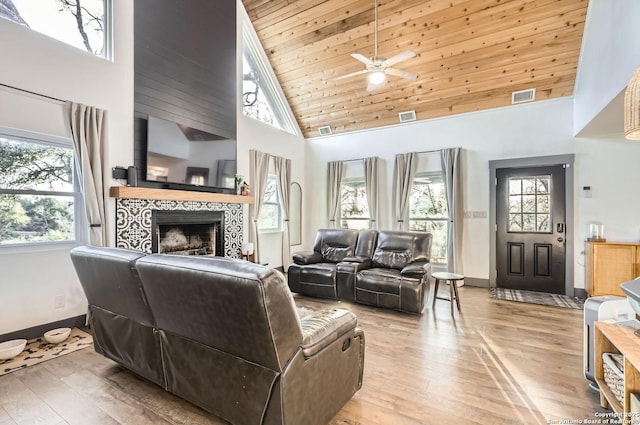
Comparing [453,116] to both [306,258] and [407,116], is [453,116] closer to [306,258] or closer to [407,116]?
[407,116]

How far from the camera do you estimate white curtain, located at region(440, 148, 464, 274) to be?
536cm

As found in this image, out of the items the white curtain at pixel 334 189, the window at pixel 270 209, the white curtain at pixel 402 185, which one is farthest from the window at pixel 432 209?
the window at pixel 270 209

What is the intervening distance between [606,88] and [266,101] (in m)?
5.34

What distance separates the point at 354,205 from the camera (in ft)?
22.1

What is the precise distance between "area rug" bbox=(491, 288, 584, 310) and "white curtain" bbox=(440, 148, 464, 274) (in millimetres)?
754

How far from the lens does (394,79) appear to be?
5.35 metres

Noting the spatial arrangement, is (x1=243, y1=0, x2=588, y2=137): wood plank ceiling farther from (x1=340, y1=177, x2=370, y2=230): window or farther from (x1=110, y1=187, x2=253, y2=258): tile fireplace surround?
(x1=110, y1=187, x2=253, y2=258): tile fireplace surround

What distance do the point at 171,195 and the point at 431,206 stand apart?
453cm

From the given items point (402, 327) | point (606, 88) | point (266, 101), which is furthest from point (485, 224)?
point (266, 101)

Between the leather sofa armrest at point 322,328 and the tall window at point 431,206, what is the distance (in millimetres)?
4217

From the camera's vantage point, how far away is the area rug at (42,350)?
8.45 feet

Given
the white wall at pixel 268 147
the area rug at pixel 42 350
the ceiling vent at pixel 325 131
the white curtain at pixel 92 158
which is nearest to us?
the area rug at pixel 42 350

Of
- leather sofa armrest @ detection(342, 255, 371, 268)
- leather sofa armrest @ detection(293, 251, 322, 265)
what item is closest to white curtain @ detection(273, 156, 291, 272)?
leather sofa armrest @ detection(293, 251, 322, 265)

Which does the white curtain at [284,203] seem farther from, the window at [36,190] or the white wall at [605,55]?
the white wall at [605,55]
